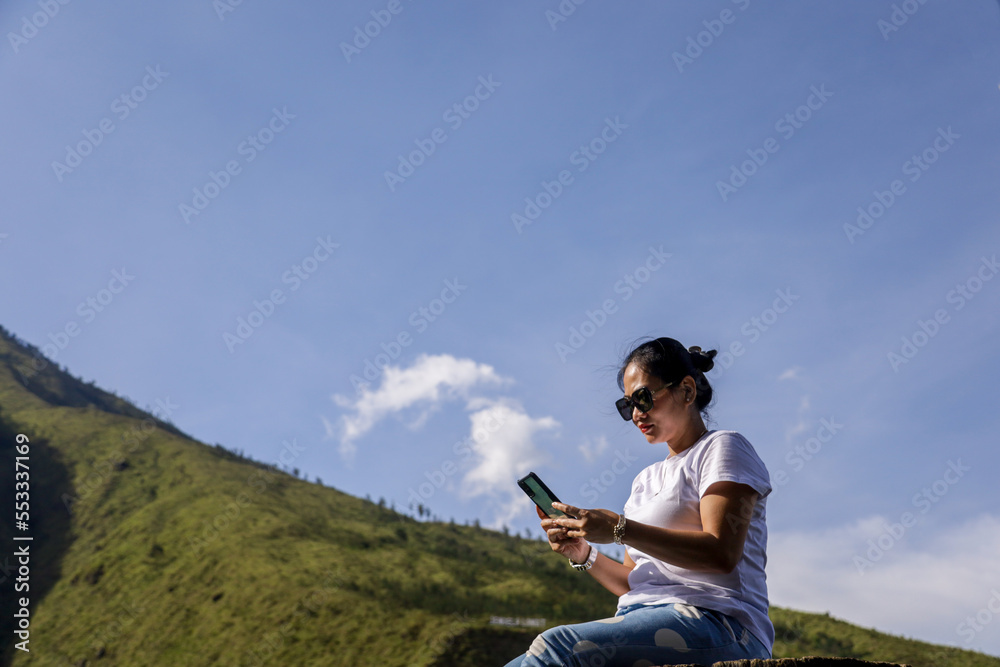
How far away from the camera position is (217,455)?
4081cm

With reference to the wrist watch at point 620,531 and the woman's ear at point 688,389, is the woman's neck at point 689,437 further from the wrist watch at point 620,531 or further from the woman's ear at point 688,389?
the wrist watch at point 620,531

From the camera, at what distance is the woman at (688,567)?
219cm

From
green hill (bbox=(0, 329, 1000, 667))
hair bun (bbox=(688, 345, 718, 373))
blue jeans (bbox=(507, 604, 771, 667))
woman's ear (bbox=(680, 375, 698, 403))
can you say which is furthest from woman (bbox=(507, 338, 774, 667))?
green hill (bbox=(0, 329, 1000, 667))

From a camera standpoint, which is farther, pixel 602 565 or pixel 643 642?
pixel 602 565

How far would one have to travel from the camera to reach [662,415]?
2.72 m

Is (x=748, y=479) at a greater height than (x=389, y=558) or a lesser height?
lesser

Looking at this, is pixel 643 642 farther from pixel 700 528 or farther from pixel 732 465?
pixel 732 465

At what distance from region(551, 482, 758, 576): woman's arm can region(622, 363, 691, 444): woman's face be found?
1.58 ft

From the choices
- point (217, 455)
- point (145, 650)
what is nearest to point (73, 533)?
point (217, 455)

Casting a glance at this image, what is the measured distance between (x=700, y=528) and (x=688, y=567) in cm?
22

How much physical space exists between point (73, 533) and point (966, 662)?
1448 inches

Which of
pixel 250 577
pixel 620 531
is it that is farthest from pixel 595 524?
pixel 250 577

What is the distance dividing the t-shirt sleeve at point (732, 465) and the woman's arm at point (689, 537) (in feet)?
0.27

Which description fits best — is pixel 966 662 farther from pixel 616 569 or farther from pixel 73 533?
pixel 73 533
